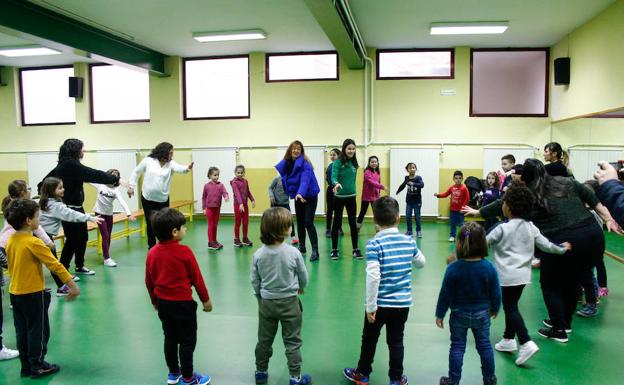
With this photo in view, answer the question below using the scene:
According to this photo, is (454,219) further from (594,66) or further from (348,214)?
(594,66)

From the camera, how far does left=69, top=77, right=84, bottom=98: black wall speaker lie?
9734 millimetres

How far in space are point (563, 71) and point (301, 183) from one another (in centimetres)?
529

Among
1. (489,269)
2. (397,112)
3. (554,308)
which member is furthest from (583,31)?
(489,269)

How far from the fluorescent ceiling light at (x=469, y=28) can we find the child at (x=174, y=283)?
6.12m

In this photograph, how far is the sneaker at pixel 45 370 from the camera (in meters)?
2.90

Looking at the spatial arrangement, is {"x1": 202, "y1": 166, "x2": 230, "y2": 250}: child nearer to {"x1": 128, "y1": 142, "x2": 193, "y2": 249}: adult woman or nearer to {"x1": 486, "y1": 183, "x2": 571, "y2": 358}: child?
{"x1": 128, "y1": 142, "x2": 193, "y2": 249}: adult woman

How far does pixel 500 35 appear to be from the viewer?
800cm

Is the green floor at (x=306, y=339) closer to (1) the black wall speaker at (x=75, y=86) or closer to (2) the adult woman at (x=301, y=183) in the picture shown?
(2) the adult woman at (x=301, y=183)

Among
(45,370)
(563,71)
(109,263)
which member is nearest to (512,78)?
(563,71)

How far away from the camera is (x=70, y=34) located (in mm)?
6734

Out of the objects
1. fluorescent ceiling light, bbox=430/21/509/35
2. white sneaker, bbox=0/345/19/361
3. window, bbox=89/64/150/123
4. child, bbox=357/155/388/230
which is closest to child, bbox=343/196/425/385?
white sneaker, bbox=0/345/19/361

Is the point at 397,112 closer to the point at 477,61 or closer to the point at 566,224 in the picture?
the point at 477,61

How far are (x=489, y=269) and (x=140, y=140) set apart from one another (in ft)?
28.8

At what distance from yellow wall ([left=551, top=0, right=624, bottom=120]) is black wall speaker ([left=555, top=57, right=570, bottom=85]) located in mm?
75
